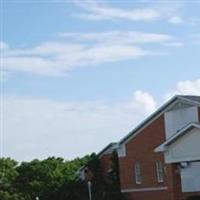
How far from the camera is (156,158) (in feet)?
151

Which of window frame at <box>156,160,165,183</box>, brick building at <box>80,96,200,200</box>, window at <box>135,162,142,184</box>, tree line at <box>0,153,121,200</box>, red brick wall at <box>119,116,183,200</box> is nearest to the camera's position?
brick building at <box>80,96,200,200</box>


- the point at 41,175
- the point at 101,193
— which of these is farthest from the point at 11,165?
the point at 101,193

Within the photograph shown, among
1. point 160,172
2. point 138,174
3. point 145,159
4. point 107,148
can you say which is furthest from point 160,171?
point 107,148

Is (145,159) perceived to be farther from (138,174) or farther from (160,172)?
(160,172)

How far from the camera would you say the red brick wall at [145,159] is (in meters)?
45.9

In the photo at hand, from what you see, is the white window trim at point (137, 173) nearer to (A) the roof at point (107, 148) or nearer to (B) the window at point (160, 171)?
(B) the window at point (160, 171)

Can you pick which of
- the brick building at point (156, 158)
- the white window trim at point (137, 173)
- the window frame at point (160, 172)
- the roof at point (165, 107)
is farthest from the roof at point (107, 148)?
the window frame at point (160, 172)

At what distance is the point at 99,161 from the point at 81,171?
186cm

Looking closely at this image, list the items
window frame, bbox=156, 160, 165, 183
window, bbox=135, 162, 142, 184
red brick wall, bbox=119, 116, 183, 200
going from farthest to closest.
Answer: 1. window, bbox=135, 162, 142, 184
2. red brick wall, bbox=119, 116, 183, 200
3. window frame, bbox=156, 160, 165, 183

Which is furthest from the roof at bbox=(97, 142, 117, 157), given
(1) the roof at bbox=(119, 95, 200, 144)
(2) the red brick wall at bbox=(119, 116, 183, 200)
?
(1) the roof at bbox=(119, 95, 200, 144)

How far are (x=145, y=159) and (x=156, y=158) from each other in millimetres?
1174

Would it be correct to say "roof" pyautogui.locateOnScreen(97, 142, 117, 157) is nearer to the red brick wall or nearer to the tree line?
the tree line

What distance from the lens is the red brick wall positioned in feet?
151

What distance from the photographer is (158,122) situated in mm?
46125
